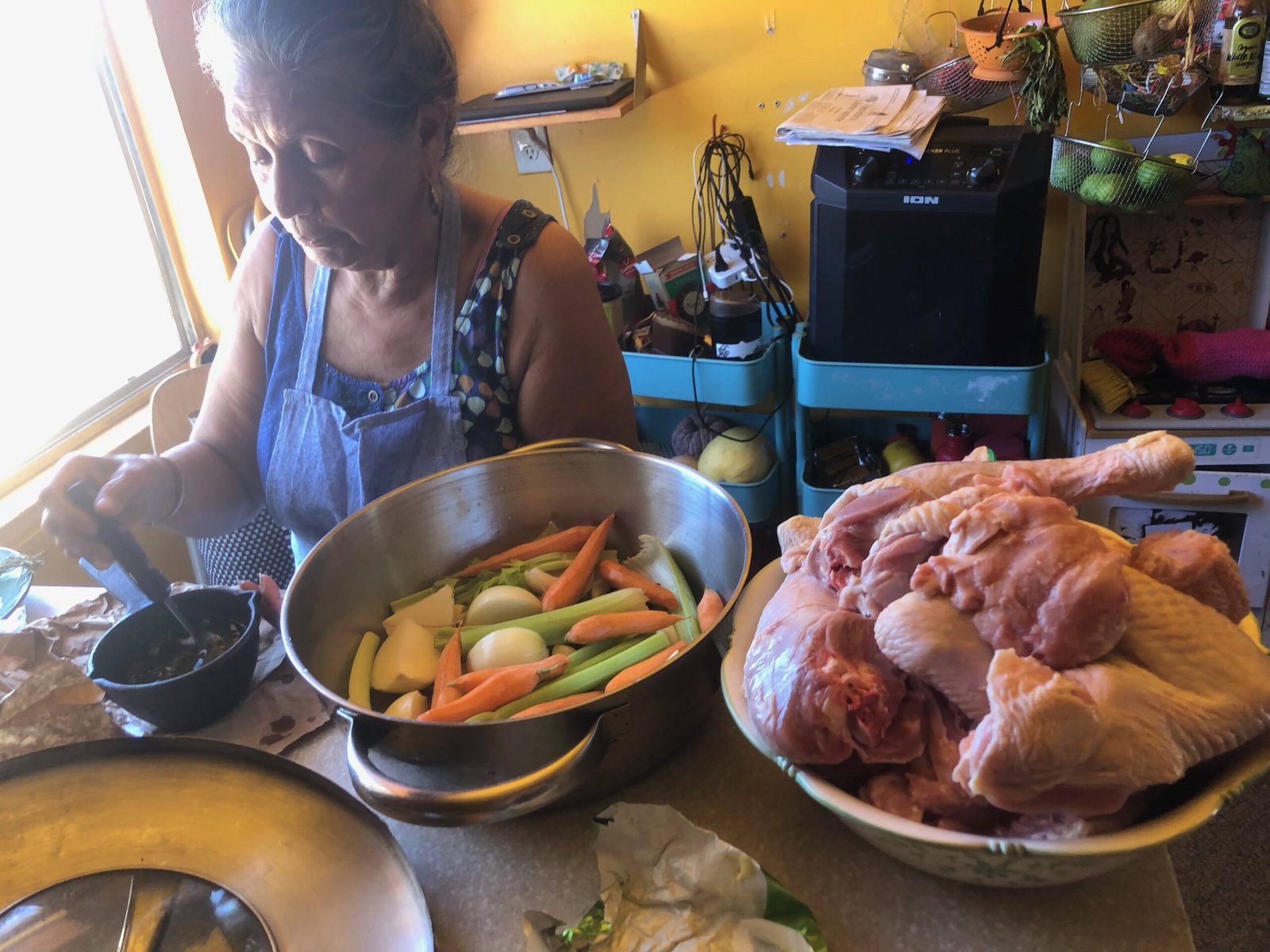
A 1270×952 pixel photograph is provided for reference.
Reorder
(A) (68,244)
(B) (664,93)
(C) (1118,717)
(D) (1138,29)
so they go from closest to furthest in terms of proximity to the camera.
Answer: (C) (1118,717), (D) (1138,29), (A) (68,244), (B) (664,93)

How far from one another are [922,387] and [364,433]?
3.91 feet

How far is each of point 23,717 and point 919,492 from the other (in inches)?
31.6

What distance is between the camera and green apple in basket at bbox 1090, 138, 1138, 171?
166 cm

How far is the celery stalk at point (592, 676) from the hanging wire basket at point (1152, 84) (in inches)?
59.9

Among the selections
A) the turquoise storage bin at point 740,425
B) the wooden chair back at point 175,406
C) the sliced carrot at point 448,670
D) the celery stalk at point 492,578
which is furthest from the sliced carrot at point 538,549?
the turquoise storage bin at point 740,425

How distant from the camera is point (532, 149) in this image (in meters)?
2.32

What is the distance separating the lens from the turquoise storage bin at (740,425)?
2154mm

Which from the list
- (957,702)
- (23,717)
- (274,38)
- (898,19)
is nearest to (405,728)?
(957,702)

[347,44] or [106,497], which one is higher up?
[347,44]

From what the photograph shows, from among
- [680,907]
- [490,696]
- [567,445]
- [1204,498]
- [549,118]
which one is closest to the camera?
[680,907]

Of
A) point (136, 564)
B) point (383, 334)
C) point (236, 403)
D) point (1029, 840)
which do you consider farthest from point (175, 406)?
point (1029, 840)

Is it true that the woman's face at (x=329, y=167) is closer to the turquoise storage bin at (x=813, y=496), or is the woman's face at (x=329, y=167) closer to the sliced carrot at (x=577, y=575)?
the sliced carrot at (x=577, y=575)

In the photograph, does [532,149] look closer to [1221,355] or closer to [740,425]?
[740,425]

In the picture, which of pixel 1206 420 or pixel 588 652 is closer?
pixel 588 652
